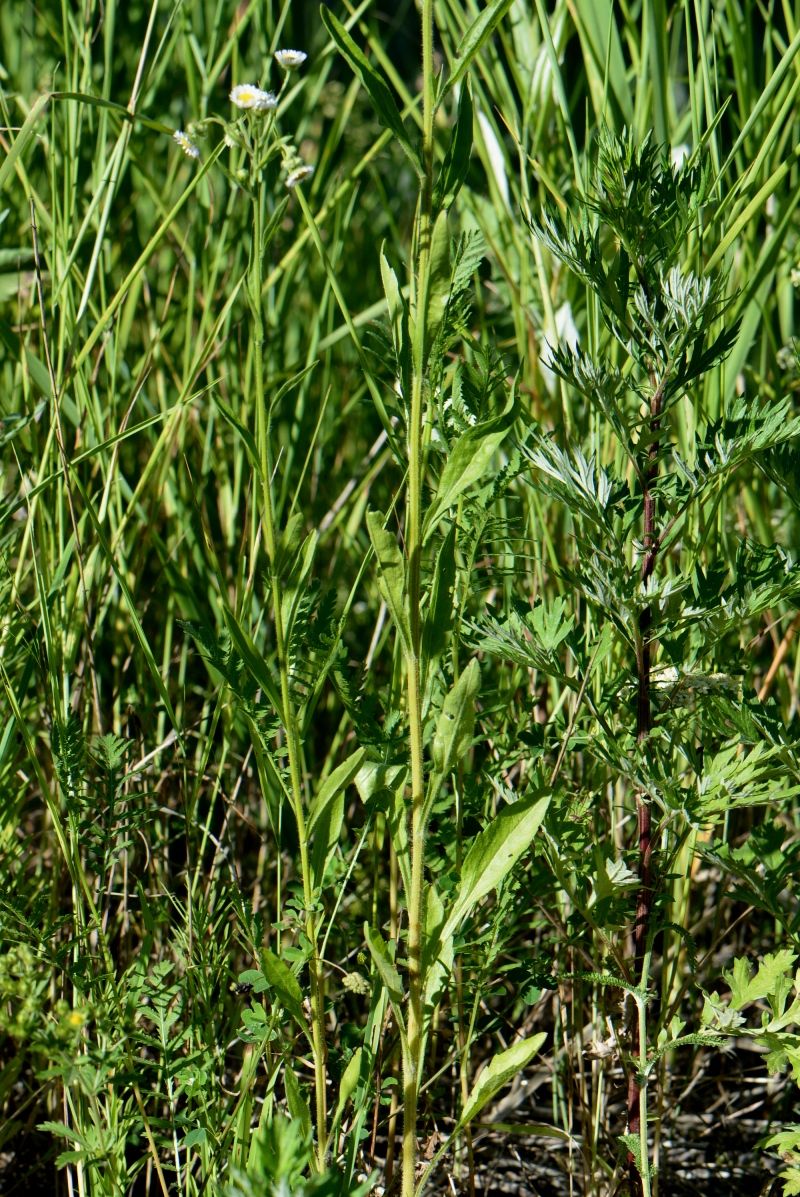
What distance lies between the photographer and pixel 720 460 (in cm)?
80

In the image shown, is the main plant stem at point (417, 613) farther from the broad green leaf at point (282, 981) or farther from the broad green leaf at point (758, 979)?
the broad green leaf at point (758, 979)

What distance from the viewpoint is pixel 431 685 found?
34.0 inches

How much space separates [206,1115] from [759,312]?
0.94 m

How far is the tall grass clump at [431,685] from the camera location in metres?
0.79

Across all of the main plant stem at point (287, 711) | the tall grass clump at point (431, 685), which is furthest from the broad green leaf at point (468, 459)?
the main plant stem at point (287, 711)

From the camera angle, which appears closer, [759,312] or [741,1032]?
[741,1032]

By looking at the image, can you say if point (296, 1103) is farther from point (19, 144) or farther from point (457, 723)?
point (19, 144)

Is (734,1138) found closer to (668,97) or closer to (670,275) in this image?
(670,275)

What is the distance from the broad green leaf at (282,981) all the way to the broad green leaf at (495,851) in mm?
106

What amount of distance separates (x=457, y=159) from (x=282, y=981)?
550 millimetres

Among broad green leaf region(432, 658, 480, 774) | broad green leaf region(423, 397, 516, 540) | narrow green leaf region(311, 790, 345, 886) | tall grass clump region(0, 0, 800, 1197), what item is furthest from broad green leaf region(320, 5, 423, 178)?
narrow green leaf region(311, 790, 345, 886)

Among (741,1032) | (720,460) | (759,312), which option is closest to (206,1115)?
(741,1032)

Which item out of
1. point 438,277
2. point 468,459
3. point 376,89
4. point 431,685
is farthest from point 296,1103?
point 376,89

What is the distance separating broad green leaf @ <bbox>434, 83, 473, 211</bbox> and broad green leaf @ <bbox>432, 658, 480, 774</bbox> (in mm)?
308
